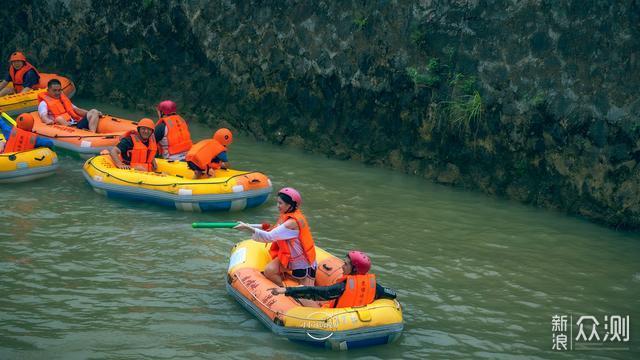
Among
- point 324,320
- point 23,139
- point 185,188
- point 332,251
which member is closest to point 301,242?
point 324,320

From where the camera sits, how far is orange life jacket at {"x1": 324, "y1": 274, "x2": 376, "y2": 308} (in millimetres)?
8383

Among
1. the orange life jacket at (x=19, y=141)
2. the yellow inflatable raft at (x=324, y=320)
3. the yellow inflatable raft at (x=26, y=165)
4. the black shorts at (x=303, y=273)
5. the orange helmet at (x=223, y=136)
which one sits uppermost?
the orange helmet at (x=223, y=136)

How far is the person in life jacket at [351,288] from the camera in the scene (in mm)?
8367

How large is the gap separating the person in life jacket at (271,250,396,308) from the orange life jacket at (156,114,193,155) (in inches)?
204

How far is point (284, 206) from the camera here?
9148 mm

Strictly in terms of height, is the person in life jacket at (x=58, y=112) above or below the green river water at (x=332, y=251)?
above

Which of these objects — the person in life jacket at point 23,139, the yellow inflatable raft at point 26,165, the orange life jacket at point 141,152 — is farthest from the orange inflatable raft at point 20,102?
Result: the orange life jacket at point 141,152

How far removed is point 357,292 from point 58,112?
8295mm

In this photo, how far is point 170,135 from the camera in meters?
13.1

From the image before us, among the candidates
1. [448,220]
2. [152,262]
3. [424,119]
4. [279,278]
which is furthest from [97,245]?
[424,119]

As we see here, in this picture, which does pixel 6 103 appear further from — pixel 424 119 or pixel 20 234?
pixel 424 119

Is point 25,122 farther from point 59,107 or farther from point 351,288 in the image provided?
point 351,288

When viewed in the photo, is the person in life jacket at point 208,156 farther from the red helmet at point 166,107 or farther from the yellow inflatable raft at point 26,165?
the yellow inflatable raft at point 26,165

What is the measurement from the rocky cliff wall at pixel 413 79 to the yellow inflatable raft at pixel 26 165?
161 inches
